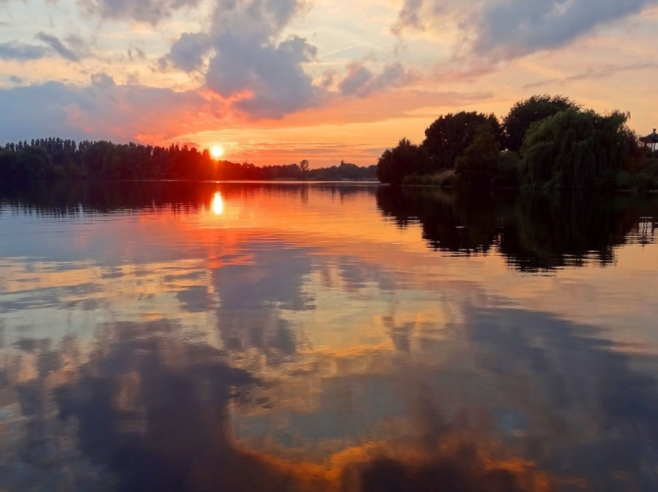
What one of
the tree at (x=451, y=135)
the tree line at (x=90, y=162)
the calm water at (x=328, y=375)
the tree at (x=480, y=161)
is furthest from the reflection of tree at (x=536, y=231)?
the tree line at (x=90, y=162)

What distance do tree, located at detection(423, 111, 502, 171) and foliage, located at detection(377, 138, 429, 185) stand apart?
7.50ft

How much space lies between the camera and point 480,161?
84000 mm

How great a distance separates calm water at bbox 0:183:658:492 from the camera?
17.6 feet

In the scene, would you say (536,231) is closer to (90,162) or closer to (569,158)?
(569,158)

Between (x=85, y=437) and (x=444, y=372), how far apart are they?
15.1 feet

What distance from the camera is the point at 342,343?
8844 millimetres

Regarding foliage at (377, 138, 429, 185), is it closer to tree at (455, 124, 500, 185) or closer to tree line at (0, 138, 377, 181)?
tree at (455, 124, 500, 185)

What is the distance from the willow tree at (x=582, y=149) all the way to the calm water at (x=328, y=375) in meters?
48.3

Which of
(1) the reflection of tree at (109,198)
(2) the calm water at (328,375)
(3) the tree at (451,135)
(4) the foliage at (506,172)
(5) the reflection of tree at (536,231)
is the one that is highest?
(3) the tree at (451,135)

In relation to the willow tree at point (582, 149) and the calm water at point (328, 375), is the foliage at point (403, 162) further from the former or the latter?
the calm water at point (328, 375)

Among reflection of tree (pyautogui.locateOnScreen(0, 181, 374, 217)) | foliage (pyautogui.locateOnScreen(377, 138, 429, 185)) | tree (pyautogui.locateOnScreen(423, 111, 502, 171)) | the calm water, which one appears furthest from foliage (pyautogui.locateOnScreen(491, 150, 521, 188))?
the calm water

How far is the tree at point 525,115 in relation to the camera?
3844 inches

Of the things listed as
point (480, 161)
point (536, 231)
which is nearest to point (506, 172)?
point (480, 161)

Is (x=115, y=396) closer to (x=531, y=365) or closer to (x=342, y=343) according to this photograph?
(x=342, y=343)
